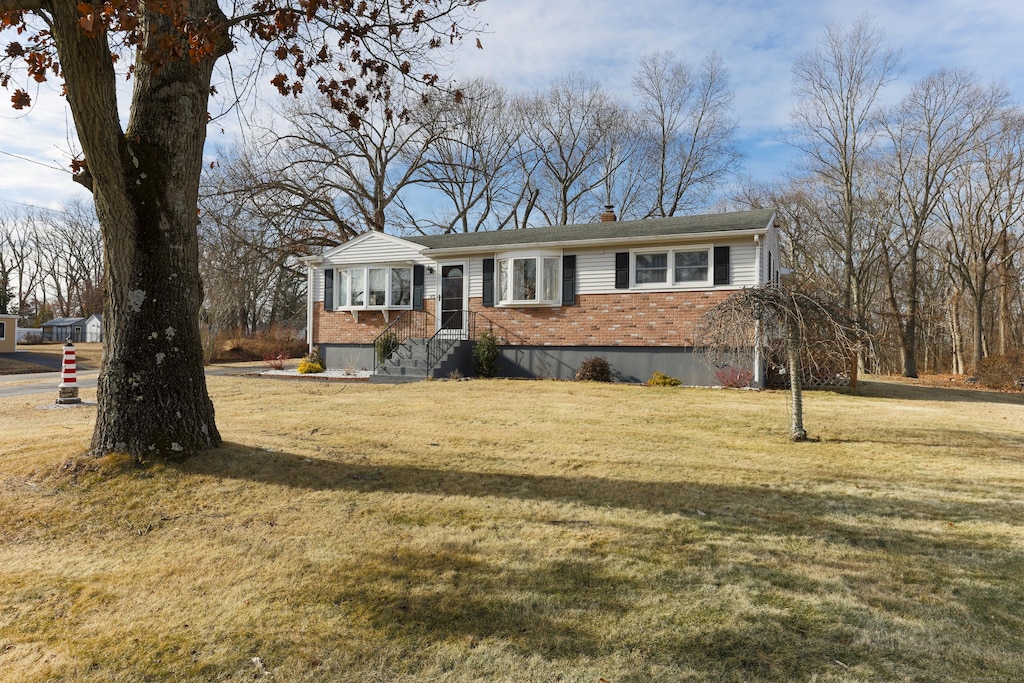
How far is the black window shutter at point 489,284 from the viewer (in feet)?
56.6

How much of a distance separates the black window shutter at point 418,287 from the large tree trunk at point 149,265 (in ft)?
42.6

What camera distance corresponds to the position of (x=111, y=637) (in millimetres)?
2680

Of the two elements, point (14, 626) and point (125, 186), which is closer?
point (14, 626)

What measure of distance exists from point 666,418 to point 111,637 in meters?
7.73

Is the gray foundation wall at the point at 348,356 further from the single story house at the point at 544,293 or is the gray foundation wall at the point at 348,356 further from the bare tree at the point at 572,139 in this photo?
the bare tree at the point at 572,139

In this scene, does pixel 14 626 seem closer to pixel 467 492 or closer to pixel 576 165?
pixel 467 492

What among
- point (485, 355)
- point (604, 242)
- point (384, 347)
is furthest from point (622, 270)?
point (384, 347)

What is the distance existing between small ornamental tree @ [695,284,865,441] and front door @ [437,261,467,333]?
1099cm

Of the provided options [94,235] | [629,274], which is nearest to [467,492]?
[629,274]

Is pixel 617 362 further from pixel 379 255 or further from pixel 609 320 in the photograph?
pixel 379 255

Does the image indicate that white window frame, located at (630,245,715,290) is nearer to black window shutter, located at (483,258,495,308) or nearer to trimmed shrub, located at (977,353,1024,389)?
black window shutter, located at (483,258,495,308)

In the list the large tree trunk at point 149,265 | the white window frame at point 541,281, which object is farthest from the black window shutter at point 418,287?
the large tree trunk at point 149,265

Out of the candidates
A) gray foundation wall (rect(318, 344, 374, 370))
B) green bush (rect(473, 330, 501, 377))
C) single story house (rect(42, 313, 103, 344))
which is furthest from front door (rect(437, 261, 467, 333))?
single story house (rect(42, 313, 103, 344))

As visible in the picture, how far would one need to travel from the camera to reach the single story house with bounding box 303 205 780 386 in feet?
49.0
